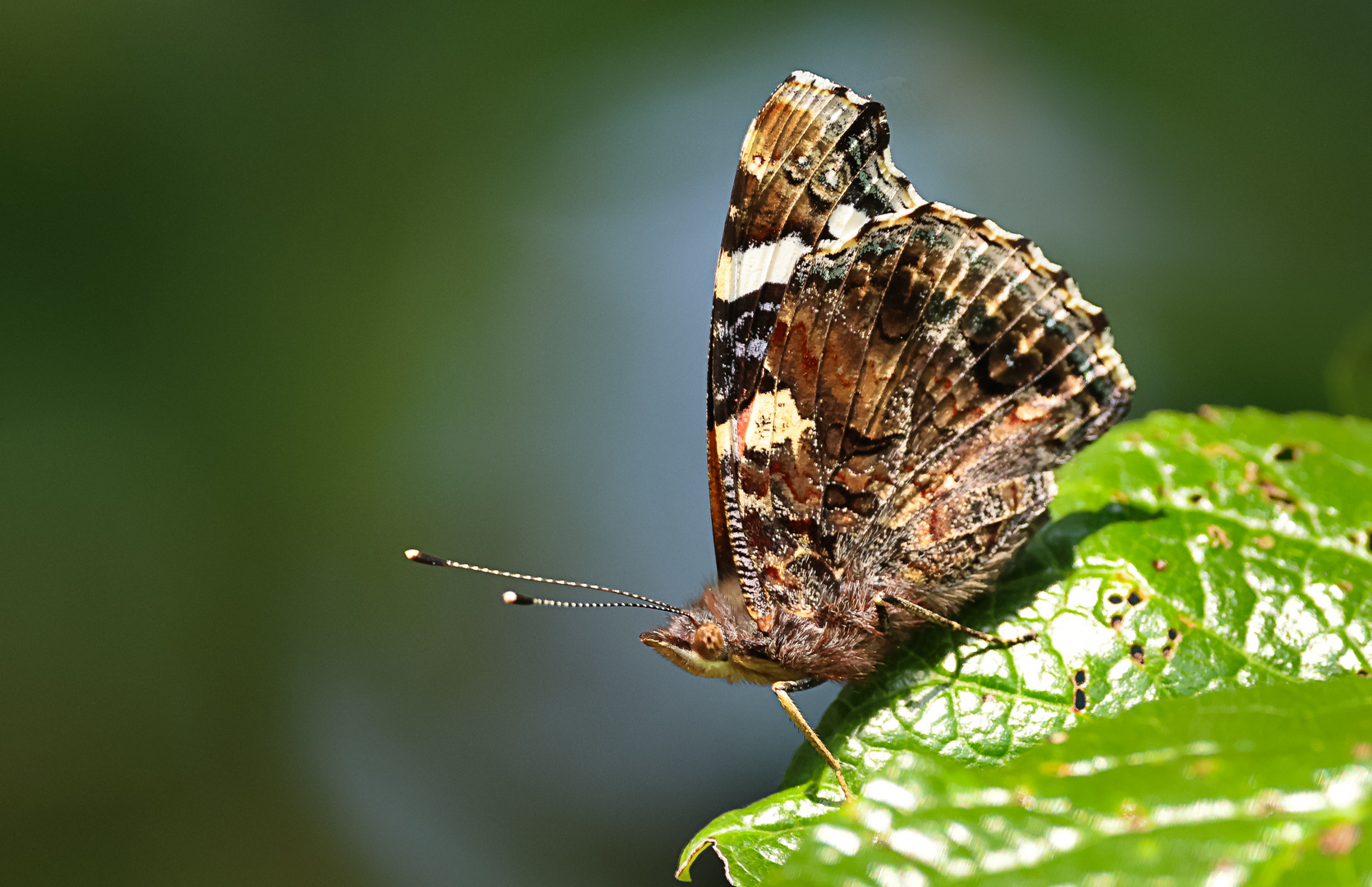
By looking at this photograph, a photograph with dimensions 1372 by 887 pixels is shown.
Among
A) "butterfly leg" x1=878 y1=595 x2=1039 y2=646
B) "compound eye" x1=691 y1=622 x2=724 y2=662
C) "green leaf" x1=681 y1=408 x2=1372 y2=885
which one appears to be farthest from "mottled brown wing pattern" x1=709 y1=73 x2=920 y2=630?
"green leaf" x1=681 y1=408 x2=1372 y2=885

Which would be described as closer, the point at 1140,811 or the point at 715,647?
the point at 1140,811

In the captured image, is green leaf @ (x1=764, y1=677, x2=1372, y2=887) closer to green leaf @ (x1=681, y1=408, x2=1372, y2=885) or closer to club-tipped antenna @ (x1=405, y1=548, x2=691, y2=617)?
green leaf @ (x1=681, y1=408, x2=1372, y2=885)

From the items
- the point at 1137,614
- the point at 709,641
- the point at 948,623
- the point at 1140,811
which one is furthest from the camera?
the point at 709,641

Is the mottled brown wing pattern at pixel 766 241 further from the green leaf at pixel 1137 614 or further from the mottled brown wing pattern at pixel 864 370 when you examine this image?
the green leaf at pixel 1137 614

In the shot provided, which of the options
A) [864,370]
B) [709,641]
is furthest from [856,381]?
[709,641]

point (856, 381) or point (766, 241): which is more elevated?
point (766, 241)

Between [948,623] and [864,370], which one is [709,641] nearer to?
[948,623]

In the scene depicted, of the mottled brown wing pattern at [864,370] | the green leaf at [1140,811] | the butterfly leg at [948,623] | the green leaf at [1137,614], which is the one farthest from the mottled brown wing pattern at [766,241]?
the green leaf at [1140,811]

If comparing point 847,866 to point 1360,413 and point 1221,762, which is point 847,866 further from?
point 1360,413
